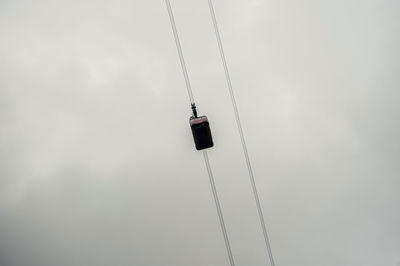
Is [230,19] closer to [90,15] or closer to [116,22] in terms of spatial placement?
[116,22]

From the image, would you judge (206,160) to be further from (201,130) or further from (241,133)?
(201,130)

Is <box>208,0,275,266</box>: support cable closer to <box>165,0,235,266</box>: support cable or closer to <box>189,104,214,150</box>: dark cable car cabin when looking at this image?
<box>165,0,235,266</box>: support cable

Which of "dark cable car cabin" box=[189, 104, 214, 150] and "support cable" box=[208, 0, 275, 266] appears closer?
"dark cable car cabin" box=[189, 104, 214, 150]

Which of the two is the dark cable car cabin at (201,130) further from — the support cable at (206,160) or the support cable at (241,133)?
the support cable at (241,133)

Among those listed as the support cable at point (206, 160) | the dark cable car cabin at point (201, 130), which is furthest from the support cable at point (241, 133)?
the dark cable car cabin at point (201, 130)

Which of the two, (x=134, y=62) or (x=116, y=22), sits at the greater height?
(x=116, y=22)

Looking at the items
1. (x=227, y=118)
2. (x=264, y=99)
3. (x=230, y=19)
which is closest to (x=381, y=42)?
(x=264, y=99)

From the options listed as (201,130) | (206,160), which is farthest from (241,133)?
(201,130)

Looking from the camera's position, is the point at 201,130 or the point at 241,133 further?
the point at 241,133

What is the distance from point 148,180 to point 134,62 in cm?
187

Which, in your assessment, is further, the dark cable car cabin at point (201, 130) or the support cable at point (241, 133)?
the support cable at point (241, 133)

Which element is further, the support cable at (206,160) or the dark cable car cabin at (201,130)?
the support cable at (206,160)

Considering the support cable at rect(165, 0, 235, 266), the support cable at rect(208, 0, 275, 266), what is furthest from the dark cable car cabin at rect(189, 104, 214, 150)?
the support cable at rect(208, 0, 275, 266)

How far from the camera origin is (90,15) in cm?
387
